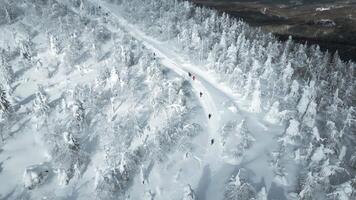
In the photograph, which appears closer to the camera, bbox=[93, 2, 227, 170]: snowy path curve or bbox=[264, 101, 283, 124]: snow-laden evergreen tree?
bbox=[93, 2, 227, 170]: snowy path curve

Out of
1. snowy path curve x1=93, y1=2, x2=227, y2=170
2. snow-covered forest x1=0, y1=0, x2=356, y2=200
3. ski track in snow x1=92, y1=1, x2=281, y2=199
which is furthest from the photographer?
snowy path curve x1=93, y1=2, x2=227, y2=170

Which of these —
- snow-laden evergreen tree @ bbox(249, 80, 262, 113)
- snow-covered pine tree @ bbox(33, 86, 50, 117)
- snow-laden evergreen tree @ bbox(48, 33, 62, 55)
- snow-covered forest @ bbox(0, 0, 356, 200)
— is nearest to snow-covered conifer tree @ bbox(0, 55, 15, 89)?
snow-covered forest @ bbox(0, 0, 356, 200)

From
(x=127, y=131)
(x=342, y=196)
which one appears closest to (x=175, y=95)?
(x=127, y=131)

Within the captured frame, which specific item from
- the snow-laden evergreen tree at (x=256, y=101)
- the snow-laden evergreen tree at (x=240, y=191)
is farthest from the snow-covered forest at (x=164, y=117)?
the snow-laden evergreen tree at (x=256, y=101)

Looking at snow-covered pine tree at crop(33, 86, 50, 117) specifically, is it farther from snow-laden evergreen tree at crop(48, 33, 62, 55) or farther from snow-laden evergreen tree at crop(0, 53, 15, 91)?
snow-laden evergreen tree at crop(48, 33, 62, 55)

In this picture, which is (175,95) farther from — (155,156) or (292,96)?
(292,96)

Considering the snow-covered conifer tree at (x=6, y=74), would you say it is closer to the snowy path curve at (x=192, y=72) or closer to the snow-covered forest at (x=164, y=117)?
the snow-covered forest at (x=164, y=117)
